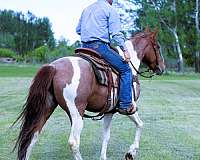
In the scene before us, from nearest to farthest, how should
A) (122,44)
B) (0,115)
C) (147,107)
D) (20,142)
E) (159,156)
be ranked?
(20,142)
(122,44)
(159,156)
(0,115)
(147,107)

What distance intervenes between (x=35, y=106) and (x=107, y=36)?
1.49 meters

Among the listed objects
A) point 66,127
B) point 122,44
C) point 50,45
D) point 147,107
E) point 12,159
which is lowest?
point 50,45

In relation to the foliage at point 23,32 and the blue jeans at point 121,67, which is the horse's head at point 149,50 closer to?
the blue jeans at point 121,67

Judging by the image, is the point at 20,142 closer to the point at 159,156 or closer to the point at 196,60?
the point at 159,156

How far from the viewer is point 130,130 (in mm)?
10273

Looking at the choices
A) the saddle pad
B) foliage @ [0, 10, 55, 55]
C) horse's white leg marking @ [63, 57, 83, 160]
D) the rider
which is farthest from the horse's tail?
foliage @ [0, 10, 55, 55]

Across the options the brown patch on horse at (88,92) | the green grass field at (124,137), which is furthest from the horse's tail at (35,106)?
the green grass field at (124,137)

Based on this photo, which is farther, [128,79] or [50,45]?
[50,45]

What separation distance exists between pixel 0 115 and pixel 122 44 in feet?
24.8

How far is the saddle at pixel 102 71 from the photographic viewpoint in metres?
6.35

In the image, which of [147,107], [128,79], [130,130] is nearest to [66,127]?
[130,130]

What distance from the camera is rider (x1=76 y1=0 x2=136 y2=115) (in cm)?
652

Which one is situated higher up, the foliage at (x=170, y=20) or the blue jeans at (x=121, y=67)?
the blue jeans at (x=121, y=67)

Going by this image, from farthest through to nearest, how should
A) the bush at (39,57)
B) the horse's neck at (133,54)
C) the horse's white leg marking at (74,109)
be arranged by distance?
the bush at (39,57), the horse's neck at (133,54), the horse's white leg marking at (74,109)
